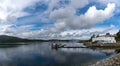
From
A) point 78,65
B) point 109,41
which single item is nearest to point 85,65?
point 78,65

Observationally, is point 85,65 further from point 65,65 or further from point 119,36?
point 119,36

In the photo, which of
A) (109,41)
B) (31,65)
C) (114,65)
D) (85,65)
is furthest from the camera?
(109,41)

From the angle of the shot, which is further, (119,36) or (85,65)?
(119,36)

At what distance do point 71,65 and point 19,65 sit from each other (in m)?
15.0

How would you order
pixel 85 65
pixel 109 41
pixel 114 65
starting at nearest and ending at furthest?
pixel 114 65 < pixel 85 65 < pixel 109 41

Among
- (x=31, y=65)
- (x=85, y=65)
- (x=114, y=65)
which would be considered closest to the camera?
(x=114, y=65)

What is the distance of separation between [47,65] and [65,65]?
5.49 metres

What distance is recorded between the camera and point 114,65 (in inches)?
1212

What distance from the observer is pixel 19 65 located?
181 ft

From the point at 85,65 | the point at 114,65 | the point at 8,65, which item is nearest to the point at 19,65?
the point at 8,65

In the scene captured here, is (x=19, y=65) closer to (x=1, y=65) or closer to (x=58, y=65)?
(x=1, y=65)

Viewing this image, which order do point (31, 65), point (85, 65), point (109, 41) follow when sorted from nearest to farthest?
point (85, 65), point (31, 65), point (109, 41)

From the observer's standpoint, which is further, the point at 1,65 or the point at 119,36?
the point at 119,36

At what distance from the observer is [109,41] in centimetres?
15600
